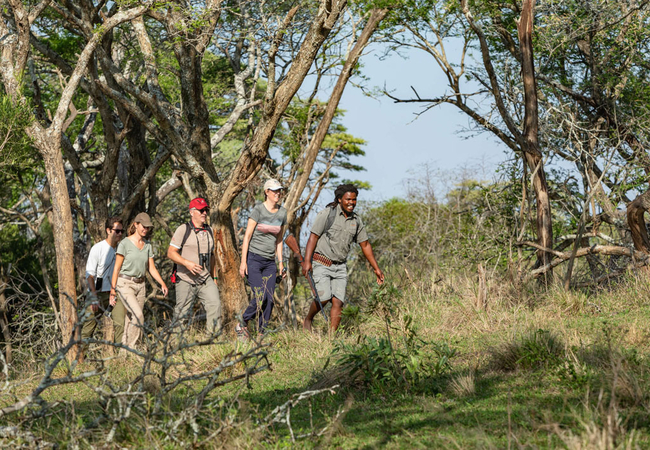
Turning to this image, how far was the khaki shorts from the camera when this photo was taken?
24.8 ft

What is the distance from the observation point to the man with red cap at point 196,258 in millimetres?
7363

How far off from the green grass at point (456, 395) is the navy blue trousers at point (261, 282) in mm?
402

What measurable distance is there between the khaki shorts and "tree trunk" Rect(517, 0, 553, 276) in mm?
3533

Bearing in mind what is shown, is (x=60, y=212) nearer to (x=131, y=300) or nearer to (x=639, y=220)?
(x=131, y=300)

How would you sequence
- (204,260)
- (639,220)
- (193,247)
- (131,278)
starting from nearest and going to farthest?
(193,247)
(204,260)
(131,278)
(639,220)

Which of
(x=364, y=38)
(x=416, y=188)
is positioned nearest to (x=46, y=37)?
(x=364, y=38)

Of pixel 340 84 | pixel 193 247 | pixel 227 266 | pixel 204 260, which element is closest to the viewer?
pixel 193 247

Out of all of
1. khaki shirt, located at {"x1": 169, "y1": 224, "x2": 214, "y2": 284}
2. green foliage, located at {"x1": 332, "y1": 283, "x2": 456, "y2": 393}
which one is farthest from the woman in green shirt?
green foliage, located at {"x1": 332, "y1": 283, "x2": 456, "y2": 393}

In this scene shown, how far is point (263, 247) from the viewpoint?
25.0ft

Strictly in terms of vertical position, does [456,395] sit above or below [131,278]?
below

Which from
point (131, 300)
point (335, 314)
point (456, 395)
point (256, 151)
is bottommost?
point (456, 395)

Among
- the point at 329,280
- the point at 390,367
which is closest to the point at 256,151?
the point at 329,280

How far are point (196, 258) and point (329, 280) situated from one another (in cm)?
149

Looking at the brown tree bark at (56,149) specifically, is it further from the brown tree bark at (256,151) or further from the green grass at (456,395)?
the brown tree bark at (256,151)
